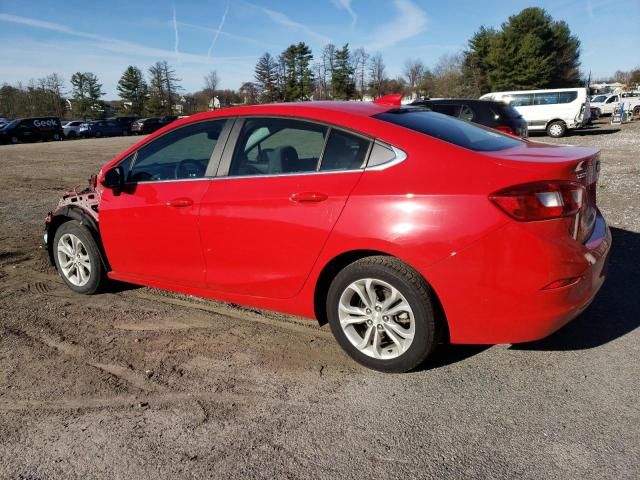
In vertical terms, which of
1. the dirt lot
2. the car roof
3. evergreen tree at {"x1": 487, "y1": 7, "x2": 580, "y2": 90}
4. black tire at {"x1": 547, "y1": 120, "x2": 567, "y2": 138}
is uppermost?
evergreen tree at {"x1": 487, "y1": 7, "x2": 580, "y2": 90}

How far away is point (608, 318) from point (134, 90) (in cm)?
9162

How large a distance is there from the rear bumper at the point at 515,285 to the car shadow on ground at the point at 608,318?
66 cm

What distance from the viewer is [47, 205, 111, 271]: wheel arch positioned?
14.5 ft

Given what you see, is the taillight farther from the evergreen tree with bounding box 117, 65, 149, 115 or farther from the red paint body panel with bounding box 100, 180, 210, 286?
the evergreen tree with bounding box 117, 65, 149, 115

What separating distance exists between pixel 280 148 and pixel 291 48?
255 ft

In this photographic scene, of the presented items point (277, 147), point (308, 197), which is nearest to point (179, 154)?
point (277, 147)

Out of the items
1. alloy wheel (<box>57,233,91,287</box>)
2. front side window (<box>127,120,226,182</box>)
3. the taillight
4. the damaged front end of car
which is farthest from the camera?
alloy wheel (<box>57,233,91,287</box>)

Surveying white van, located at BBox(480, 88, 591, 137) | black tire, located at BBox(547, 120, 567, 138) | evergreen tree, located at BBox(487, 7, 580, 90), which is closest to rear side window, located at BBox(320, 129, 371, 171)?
white van, located at BBox(480, 88, 591, 137)

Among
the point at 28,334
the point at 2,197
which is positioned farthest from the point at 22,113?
the point at 28,334

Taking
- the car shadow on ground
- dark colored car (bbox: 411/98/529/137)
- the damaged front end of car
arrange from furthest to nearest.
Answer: dark colored car (bbox: 411/98/529/137) → the damaged front end of car → the car shadow on ground

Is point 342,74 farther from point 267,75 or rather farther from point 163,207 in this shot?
point 163,207

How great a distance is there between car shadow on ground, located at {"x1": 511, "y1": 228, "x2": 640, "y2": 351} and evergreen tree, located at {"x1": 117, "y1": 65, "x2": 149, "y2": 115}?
89.7 meters

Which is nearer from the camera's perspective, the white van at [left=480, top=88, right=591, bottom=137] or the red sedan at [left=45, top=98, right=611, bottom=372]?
the red sedan at [left=45, top=98, right=611, bottom=372]

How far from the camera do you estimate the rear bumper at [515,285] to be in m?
2.63
